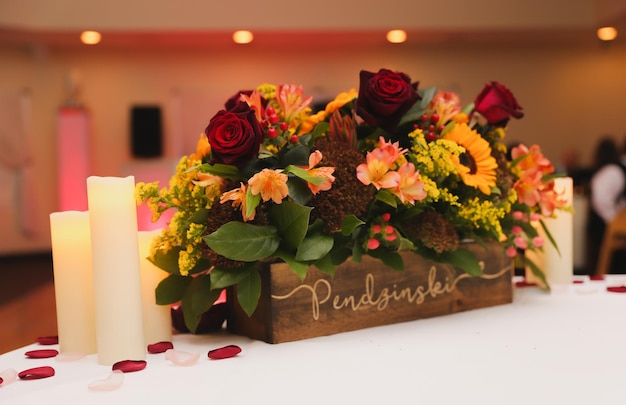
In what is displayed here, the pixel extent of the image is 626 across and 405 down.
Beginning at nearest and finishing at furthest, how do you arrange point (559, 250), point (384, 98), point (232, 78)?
point (384, 98), point (559, 250), point (232, 78)

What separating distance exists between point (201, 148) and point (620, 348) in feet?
2.48

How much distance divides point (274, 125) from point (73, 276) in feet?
1.35

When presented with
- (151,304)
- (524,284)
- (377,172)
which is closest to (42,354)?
(151,304)

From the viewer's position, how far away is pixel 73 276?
50.3 inches

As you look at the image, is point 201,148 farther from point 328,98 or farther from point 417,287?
point 328,98

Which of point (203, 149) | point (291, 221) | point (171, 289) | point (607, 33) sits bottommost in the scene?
point (171, 289)

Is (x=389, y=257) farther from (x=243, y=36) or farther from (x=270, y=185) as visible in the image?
(x=243, y=36)

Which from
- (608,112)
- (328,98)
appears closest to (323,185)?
(328,98)

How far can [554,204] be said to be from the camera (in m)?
1.60

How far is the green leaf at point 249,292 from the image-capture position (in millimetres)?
1270

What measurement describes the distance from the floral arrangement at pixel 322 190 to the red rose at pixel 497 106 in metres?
0.08

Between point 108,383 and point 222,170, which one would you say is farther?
point 222,170

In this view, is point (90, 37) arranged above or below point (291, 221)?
above

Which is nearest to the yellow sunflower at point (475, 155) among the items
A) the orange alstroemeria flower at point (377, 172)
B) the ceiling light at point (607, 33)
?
Answer: the orange alstroemeria flower at point (377, 172)
